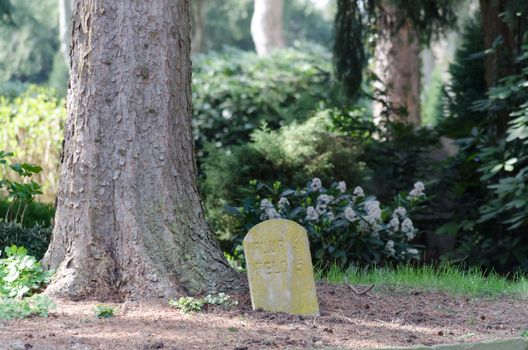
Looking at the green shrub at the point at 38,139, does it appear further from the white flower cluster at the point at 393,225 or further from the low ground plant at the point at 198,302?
the low ground plant at the point at 198,302

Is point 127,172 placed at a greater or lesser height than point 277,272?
greater

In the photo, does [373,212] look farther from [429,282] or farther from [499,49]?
[499,49]

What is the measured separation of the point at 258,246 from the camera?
5980 mm

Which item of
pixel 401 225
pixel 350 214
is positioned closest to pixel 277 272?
pixel 350 214

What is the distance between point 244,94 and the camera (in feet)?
48.2

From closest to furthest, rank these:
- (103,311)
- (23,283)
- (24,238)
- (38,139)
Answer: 1. (103,311)
2. (23,283)
3. (24,238)
4. (38,139)

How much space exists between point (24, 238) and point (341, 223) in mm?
3168

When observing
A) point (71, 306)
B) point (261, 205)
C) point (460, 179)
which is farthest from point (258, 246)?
point (460, 179)

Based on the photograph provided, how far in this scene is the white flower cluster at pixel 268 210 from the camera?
8531 mm

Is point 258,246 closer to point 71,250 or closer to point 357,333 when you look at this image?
point 357,333

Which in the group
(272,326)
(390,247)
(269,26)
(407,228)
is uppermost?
(269,26)

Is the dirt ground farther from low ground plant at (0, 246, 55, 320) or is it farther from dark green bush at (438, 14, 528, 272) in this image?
dark green bush at (438, 14, 528, 272)

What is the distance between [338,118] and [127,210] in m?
6.80

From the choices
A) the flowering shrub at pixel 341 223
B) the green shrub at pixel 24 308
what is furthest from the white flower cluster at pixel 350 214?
the green shrub at pixel 24 308
